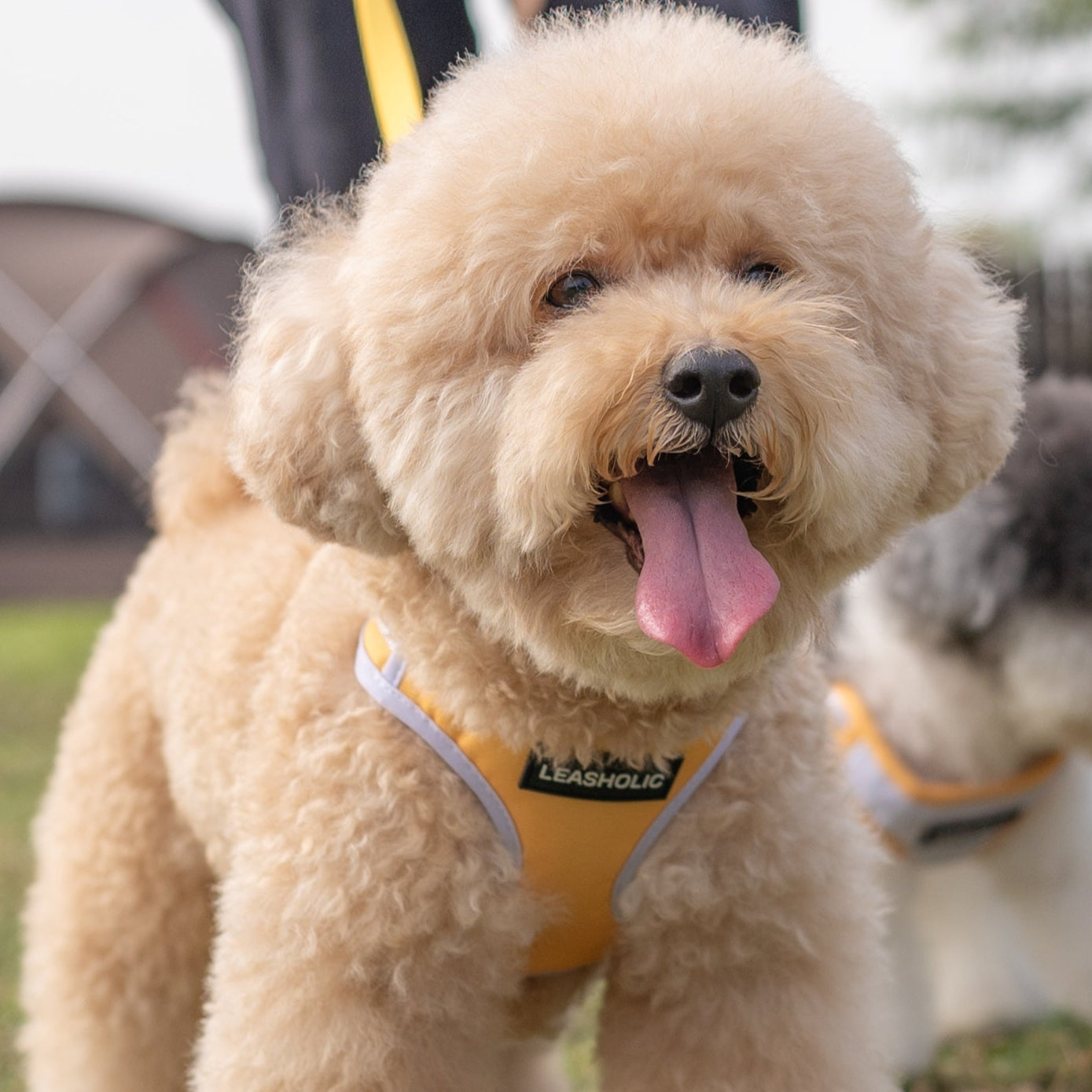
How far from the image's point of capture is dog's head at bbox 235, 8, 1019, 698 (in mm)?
1433

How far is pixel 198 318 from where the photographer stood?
9.91 metres

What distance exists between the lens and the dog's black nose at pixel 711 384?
1370mm

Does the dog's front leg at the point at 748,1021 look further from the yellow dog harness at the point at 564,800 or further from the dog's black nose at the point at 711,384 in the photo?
the dog's black nose at the point at 711,384

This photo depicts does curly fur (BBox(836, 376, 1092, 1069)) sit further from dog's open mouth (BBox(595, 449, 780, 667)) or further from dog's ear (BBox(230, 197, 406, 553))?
dog's ear (BBox(230, 197, 406, 553))

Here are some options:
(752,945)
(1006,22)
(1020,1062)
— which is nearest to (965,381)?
(752,945)

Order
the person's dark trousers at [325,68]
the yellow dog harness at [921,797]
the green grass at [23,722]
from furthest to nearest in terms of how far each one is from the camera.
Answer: the green grass at [23,722]
the yellow dog harness at [921,797]
the person's dark trousers at [325,68]

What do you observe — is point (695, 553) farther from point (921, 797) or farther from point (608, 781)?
point (921, 797)

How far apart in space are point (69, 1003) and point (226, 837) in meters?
0.61

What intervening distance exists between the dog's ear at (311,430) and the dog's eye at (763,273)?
1.65 ft

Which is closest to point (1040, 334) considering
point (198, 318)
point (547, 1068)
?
point (198, 318)

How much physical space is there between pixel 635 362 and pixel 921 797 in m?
1.82

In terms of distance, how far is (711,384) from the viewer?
4.49 feet

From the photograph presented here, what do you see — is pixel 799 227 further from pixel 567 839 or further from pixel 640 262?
pixel 567 839

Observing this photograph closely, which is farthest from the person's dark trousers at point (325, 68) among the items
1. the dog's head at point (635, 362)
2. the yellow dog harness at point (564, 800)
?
the yellow dog harness at point (564, 800)
